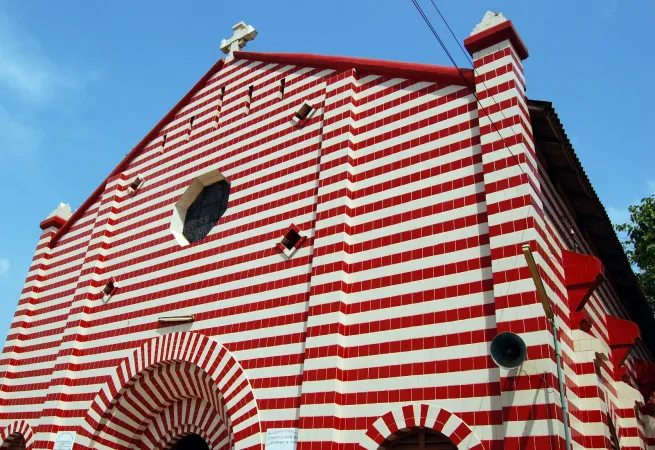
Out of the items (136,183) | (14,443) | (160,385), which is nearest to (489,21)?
(160,385)

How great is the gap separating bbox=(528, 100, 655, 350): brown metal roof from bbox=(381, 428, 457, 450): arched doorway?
5.13 m

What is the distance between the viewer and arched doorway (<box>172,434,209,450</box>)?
38.7 feet

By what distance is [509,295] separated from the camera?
750 centimetres

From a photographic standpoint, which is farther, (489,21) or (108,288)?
(108,288)

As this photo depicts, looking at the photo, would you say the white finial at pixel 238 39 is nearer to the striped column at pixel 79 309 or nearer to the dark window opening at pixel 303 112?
the dark window opening at pixel 303 112

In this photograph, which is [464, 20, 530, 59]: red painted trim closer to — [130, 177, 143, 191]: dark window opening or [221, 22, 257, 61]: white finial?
[221, 22, 257, 61]: white finial

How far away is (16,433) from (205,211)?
22.7ft

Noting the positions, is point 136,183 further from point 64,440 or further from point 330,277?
point 330,277

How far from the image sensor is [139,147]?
51.5ft

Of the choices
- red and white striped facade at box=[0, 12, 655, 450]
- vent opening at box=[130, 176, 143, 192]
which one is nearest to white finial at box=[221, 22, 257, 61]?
red and white striped facade at box=[0, 12, 655, 450]

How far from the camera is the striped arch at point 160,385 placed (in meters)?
10.3

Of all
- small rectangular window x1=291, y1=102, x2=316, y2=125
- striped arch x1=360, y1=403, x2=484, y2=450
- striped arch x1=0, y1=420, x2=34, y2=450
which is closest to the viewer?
striped arch x1=360, y1=403, x2=484, y2=450

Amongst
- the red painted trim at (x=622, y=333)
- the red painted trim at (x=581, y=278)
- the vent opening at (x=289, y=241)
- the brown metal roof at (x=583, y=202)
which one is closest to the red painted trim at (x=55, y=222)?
the vent opening at (x=289, y=241)

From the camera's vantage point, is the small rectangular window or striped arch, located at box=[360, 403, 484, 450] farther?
the small rectangular window
